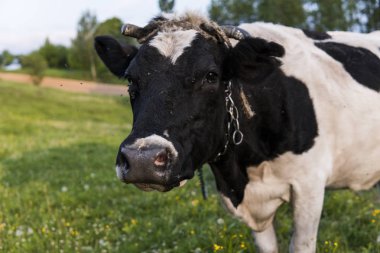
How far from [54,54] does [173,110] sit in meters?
81.7

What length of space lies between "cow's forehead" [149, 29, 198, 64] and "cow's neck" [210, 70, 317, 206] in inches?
28.8

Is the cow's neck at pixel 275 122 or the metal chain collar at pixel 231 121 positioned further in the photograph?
the cow's neck at pixel 275 122

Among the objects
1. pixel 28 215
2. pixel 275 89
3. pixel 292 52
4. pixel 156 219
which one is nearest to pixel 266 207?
pixel 275 89

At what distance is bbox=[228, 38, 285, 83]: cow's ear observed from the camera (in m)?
3.36

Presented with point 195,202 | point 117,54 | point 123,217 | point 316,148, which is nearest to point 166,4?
point 117,54

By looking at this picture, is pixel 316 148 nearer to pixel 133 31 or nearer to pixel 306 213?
pixel 306 213

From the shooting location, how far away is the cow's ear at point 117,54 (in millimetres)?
3986

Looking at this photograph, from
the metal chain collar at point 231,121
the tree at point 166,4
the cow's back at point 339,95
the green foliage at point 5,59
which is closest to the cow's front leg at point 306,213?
the cow's back at point 339,95

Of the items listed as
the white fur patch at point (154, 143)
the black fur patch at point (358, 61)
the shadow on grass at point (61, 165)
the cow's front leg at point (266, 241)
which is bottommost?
the shadow on grass at point (61, 165)

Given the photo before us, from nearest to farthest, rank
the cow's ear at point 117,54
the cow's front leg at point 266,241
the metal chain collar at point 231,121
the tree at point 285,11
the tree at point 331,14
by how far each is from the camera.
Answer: the metal chain collar at point 231,121, the cow's ear at point 117,54, the cow's front leg at point 266,241, the tree at point 331,14, the tree at point 285,11

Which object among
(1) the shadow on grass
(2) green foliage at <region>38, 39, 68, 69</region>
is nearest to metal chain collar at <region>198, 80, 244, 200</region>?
(1) the shadow on grass

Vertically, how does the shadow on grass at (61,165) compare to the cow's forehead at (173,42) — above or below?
below

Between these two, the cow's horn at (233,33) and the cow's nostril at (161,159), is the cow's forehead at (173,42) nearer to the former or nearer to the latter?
the cow's horn at (233,33)

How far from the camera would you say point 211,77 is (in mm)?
3279
